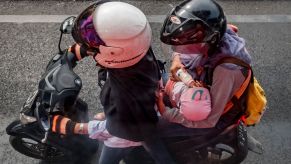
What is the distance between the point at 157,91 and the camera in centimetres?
306

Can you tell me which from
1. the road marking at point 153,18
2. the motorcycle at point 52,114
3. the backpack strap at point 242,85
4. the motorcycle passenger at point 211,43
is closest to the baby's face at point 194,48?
the motorcycle passenger at point 211,43

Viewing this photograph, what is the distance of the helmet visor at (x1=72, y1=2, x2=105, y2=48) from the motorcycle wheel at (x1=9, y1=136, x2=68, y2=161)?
4.64 ft

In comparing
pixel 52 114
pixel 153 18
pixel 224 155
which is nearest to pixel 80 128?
pixel 52 114

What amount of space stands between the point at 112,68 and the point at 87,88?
2.06m

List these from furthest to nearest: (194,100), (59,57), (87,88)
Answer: (87,88) < (59,57) < (194,100)

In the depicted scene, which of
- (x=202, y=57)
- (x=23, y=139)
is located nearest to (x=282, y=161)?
(x=202, y=57)

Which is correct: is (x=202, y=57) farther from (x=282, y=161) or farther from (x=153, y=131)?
(x=282, y=161)

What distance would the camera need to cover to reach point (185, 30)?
2.86 meters

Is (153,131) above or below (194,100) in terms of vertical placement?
below

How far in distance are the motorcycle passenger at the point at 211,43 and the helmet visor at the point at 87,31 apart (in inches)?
21.2

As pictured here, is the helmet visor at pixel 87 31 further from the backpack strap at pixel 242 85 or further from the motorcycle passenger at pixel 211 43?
the backpack strap at pixel 242 85

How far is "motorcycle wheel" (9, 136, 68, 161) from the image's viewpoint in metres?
3.82

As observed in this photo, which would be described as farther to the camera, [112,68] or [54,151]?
[54,151]

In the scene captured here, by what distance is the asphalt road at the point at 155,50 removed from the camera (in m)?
4.32
